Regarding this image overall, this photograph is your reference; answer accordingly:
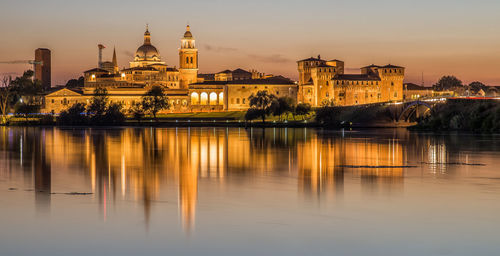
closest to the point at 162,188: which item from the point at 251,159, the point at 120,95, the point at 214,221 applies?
the point at 214,221

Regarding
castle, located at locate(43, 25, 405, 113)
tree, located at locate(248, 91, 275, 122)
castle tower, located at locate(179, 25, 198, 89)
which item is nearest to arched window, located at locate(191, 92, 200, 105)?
castle, located at locate(43, 25, 405, 113)

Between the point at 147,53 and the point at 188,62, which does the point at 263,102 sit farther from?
the point at 147,53

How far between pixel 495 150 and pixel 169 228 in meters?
23.3

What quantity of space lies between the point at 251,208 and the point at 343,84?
334 feet

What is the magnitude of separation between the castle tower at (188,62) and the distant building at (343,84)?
70.2 ft

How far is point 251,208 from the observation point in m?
14.0

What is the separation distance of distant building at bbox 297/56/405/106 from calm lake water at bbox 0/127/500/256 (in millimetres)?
89170

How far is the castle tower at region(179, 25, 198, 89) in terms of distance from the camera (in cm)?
13038

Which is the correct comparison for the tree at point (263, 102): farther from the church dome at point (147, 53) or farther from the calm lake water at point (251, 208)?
the church dome at point (147, 53)

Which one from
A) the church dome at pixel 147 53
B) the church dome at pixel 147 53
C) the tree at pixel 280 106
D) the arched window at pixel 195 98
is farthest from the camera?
the church dome at pixel 147 53

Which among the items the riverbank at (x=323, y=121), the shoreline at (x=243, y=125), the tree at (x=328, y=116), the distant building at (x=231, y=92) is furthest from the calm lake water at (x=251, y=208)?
the distant building at (x=231, y=92)

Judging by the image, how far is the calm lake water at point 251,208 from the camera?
10742mm

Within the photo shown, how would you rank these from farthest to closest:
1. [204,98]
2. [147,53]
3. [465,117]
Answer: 1. [147,53]
2. [204,98]
3. [465,117]

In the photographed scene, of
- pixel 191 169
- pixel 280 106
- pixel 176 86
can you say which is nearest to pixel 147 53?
pixel 176 86
